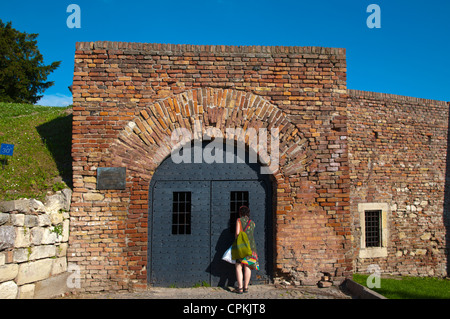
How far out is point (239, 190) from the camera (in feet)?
21.4

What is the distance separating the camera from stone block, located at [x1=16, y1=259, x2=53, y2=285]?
4859 millimetres

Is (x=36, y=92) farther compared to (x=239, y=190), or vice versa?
(x=36, y=92)

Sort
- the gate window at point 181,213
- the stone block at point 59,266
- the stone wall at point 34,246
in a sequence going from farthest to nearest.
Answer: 1. the gate window at point 181,213
2. the stone block at point 59,266
3. the stone wall at point 34,246

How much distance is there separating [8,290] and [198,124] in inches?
160

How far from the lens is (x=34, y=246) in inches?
201

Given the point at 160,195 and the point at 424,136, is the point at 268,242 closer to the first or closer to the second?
the point at 160,195

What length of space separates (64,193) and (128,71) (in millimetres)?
2641

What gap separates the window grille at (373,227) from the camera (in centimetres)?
1020

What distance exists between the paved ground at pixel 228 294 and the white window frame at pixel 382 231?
14.6 ft

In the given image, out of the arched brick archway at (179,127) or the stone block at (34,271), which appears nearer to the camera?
the stone block at (34,271)

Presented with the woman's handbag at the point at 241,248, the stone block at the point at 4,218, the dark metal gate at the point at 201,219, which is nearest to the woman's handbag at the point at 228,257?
the woman's handbag at the point at 241,248

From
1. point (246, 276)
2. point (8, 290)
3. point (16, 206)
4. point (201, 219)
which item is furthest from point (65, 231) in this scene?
point (246, 276)

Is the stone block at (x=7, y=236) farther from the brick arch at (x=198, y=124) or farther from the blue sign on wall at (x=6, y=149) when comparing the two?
the blue sign on wall at (x=6, y=149)

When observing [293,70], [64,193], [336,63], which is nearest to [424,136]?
[336,63]
